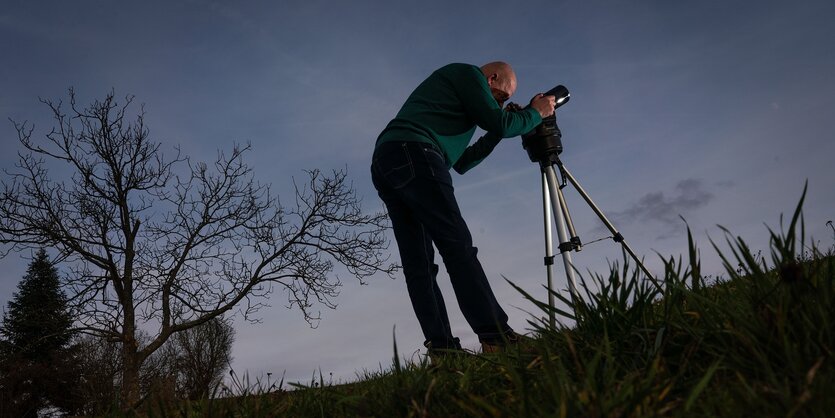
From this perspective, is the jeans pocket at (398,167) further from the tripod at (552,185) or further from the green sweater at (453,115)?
the tripod at (552,185)

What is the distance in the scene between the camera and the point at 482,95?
4.28 m

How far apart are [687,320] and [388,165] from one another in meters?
2.62

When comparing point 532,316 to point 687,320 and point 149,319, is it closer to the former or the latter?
Result: point 687,320

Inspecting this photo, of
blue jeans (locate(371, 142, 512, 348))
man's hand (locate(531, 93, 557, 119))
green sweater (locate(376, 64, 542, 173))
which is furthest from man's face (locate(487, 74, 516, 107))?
blue jeans (locate(371, 142, 512, 348))

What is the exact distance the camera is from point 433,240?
4.04 metres

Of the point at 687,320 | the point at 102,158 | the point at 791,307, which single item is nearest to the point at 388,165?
the point at 687,320

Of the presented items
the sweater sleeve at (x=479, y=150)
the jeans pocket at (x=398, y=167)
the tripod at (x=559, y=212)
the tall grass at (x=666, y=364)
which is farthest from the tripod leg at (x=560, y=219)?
the tall grass at (x=666, y=364)

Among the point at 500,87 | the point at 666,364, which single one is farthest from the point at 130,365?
the point at 666,364

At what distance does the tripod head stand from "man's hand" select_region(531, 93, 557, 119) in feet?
0.26

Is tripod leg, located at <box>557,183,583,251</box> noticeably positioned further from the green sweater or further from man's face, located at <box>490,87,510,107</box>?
man's face, located at <box>490,87,510,107</box>

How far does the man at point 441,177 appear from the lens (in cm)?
391

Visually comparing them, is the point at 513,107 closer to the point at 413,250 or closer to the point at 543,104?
the point at 543,104

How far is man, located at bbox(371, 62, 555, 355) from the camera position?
391 cm

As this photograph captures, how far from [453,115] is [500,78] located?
70 centimetres
